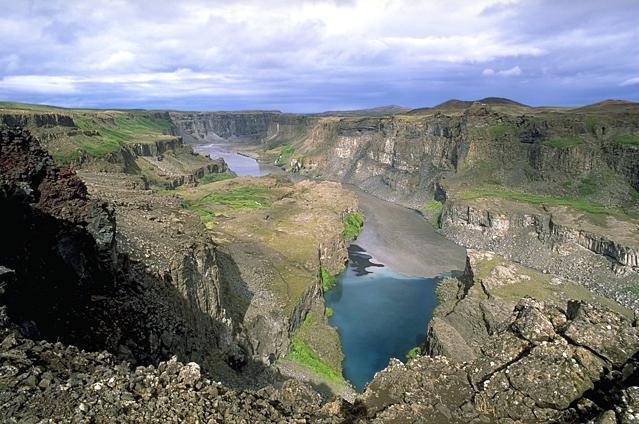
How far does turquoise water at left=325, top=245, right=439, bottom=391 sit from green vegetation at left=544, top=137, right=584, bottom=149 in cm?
5802

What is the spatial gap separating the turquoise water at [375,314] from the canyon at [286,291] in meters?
3.03

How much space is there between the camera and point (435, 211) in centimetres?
11981

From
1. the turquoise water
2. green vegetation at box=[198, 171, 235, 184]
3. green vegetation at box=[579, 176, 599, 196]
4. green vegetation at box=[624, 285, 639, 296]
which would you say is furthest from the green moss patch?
green vegetation at box=[198, 171, 235, 184]

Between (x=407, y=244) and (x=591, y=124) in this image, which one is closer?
(x=407, y=244)

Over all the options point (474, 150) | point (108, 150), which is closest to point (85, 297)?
point (108, 150)

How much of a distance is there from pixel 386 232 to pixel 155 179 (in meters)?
Result: 55.6

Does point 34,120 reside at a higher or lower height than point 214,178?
higher

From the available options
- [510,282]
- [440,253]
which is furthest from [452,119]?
[510,282]

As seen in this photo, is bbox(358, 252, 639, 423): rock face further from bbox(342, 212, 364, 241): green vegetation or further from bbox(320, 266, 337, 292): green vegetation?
bbox(342, 212, 364, 241): green vegetation

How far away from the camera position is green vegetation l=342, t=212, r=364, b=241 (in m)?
97.4

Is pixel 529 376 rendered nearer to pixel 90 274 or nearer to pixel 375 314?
pixel 90 274

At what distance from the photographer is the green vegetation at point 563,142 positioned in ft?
363

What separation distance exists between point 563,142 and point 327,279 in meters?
72.4

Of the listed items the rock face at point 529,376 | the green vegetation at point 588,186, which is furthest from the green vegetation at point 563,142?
the rock face at point 529,376
